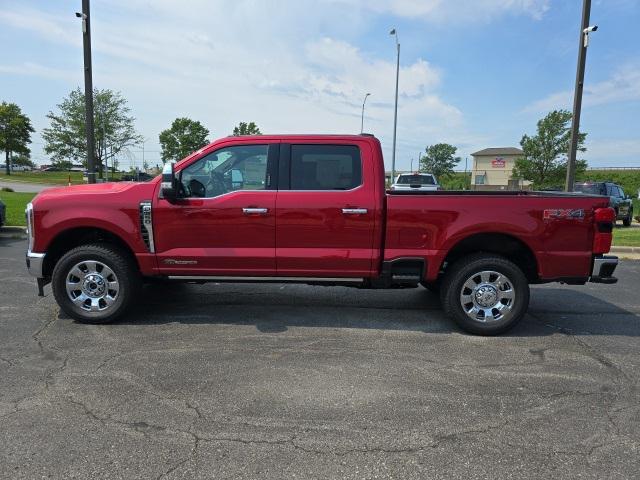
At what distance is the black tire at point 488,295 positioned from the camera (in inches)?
193

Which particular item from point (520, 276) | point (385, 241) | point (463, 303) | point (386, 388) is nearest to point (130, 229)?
point (385, 241)

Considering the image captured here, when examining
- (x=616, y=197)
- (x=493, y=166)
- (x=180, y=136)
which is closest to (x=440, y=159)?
(x=493, y=166)

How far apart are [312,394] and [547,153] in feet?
106

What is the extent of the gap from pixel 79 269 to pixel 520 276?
4.63 metres

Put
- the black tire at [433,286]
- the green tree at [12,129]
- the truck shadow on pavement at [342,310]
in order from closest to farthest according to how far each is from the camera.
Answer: the truck shadow on pavement at [342,310], the black tire at [433,286], the green tree at [12,129]

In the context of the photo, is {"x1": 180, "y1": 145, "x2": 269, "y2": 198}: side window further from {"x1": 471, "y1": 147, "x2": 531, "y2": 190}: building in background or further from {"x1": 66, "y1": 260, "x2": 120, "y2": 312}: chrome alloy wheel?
{"x1": 471, "y1": 147, "x2": 531, "y2": 190}: building in background

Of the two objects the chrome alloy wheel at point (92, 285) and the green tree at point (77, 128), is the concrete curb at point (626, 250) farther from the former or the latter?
the green tree at point (77, 128)

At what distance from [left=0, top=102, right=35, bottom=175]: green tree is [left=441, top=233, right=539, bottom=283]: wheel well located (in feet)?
213

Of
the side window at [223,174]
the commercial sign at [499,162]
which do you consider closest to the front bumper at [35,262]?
the side window at [223,174]

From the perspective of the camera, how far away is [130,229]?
4.98 meters

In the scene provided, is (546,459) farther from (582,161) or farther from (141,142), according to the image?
(141,142)

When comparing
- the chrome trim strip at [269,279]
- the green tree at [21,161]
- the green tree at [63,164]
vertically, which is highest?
the green tree at [21,161]

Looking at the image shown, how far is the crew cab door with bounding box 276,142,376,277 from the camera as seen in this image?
4.89 metres

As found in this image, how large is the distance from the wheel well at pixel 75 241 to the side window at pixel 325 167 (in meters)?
2.01
